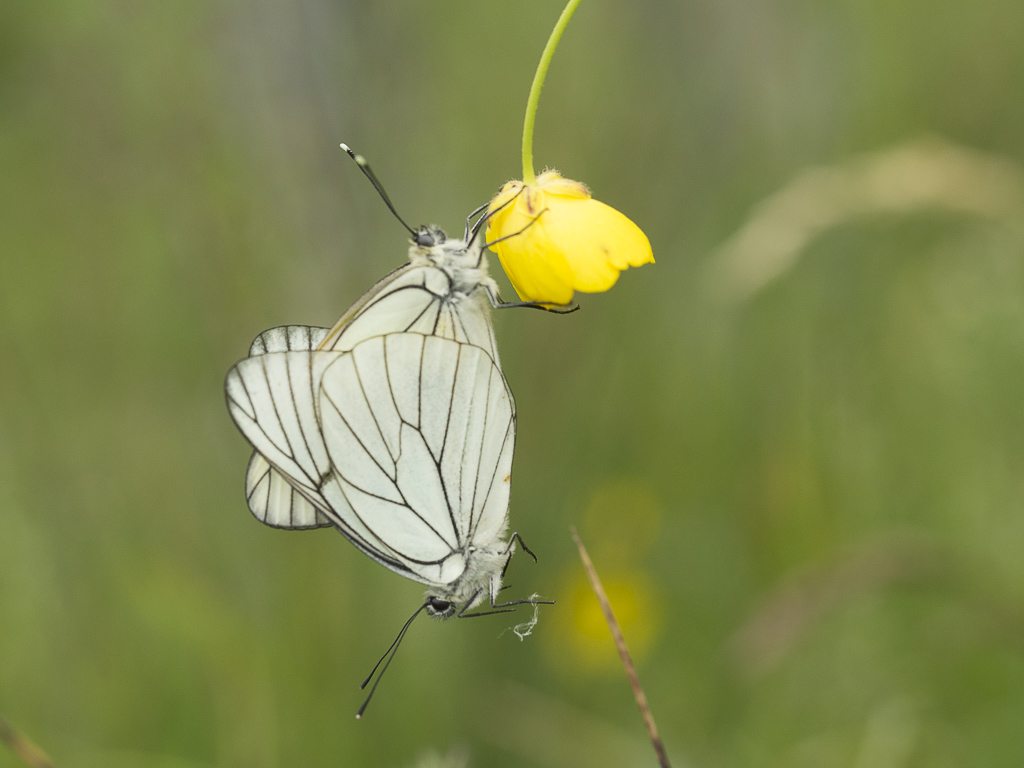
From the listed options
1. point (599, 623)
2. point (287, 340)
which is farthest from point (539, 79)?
point (599, 623)

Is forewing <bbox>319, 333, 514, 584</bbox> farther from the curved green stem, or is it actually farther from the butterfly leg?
the curved green stem

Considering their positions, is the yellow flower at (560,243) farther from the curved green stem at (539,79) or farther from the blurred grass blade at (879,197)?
the blurred grass blade at (879,197)

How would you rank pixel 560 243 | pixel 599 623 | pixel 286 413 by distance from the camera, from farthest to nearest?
→ 1. pixel 599 623
2. pixel 286 413
3. pixel 560 243

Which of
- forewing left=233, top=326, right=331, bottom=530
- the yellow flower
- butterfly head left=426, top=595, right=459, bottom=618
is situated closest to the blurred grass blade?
the yellow flower

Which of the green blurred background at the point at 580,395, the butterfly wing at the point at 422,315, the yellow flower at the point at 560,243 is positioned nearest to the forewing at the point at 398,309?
the butterfly wing at the point at 422,315

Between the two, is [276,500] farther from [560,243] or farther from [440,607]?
[560,243]

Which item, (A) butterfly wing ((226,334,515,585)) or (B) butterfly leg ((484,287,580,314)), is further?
(A) butterfly wing ((226,334,515,585))

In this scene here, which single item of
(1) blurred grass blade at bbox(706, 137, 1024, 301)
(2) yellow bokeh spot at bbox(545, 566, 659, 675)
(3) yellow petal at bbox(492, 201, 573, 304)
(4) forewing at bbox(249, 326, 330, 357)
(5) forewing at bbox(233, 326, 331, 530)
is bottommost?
(2) yellow bokeh spot at bbox(545, 566, 659, 675)
